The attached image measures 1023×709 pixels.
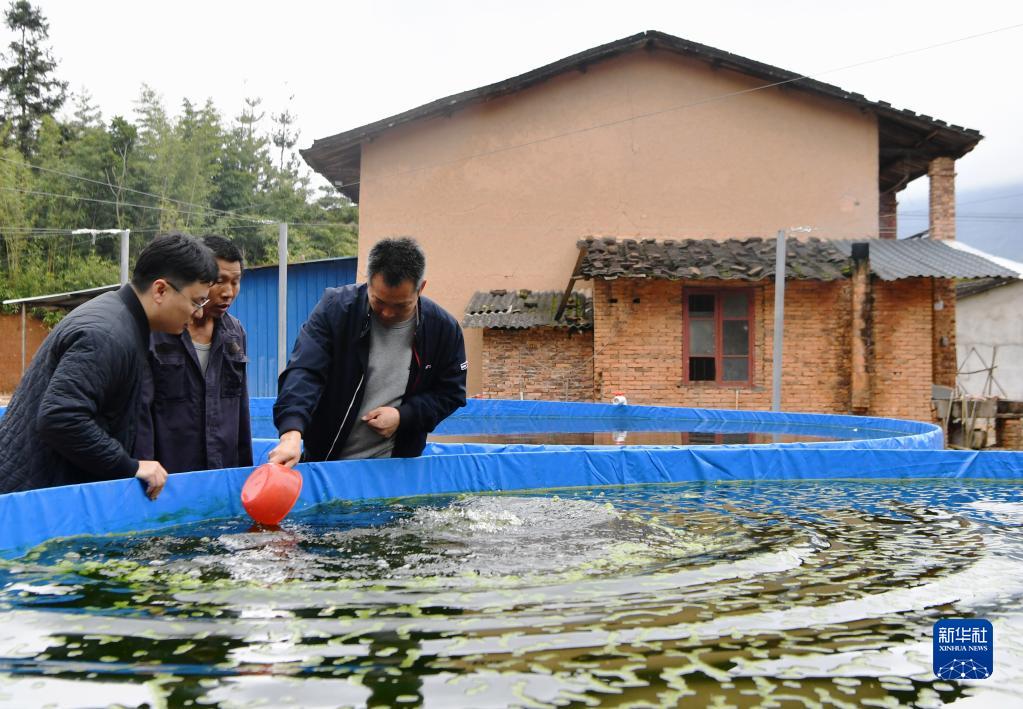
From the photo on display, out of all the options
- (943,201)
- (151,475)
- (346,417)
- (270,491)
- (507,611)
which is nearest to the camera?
(507,611)

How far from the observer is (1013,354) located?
2234 cm

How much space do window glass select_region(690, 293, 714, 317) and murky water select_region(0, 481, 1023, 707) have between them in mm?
11383

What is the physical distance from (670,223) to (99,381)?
1420 cm

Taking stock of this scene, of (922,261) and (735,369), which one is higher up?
(922,261)

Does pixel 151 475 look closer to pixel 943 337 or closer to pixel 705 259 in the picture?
pixel 705 259

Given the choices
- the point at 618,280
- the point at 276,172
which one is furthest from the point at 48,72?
the point at 618,280

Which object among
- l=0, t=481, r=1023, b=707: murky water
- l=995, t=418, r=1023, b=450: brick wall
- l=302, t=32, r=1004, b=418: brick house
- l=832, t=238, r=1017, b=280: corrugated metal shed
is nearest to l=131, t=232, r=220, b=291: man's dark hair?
l=0, t=481, r=1023, b=707: murky water

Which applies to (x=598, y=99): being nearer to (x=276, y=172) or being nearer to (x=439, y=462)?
(x=439, y=462)

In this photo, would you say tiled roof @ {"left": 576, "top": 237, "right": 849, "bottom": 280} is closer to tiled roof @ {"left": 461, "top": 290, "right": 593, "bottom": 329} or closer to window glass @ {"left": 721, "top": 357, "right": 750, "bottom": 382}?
tiled roof @ {"left": 461, "top": 290, "right": 593, "bottom": 329}

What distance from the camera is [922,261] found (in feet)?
46.8

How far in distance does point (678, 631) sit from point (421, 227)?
580 inches

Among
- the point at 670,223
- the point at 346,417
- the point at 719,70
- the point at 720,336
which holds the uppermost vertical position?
the point at 719,70

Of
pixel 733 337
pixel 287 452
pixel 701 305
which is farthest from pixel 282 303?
pixel 287 452

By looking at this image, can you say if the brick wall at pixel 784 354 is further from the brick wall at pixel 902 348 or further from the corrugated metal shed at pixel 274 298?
the corrugated metal shed at pixel 274 298
